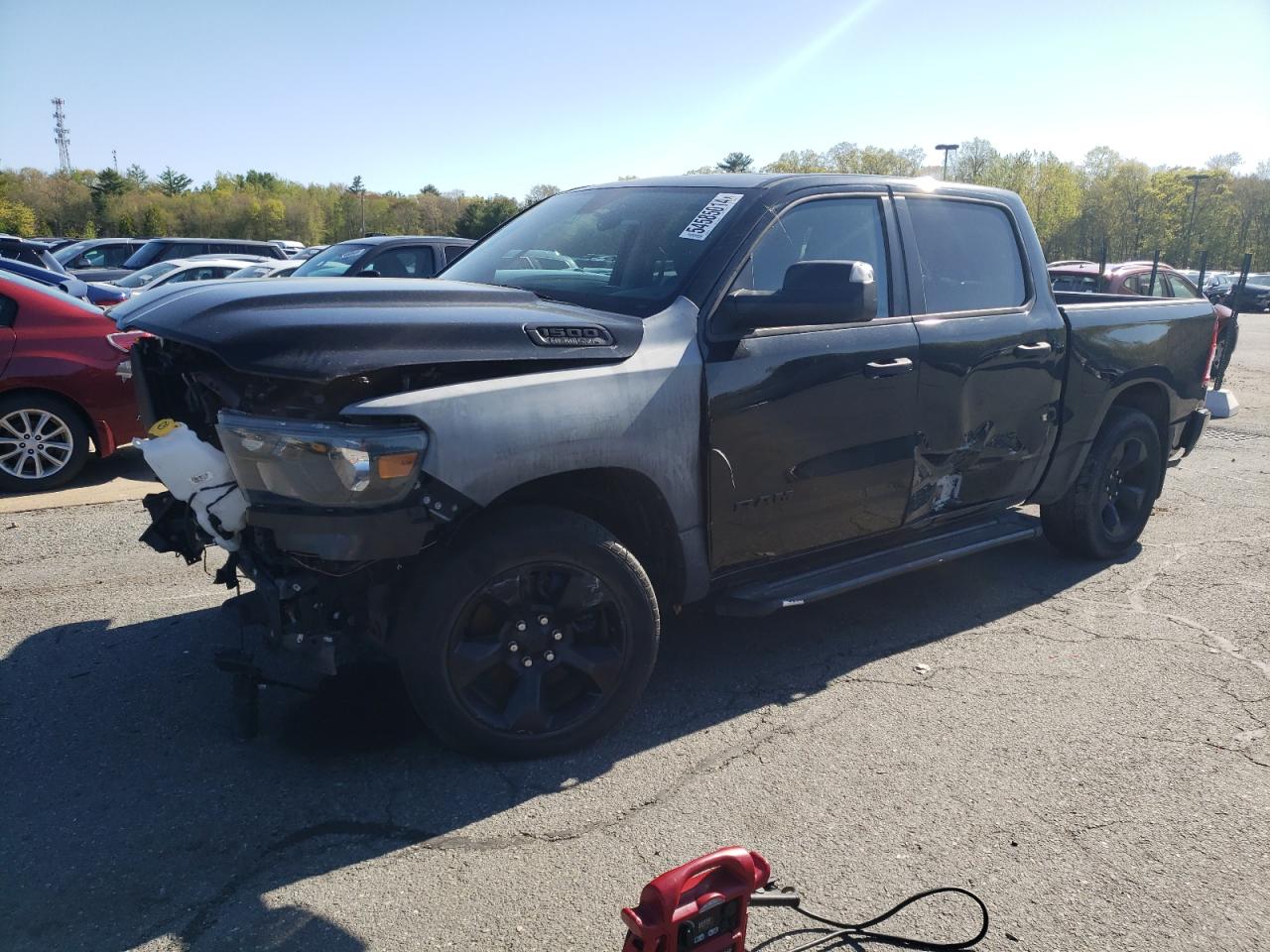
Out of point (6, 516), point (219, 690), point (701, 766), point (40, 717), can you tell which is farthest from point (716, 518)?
point (6, 516)

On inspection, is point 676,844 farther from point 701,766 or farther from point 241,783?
point 241,783

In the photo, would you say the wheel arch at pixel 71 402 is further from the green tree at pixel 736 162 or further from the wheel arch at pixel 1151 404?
the green tree at pixel 736 162

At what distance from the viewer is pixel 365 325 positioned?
112 inches

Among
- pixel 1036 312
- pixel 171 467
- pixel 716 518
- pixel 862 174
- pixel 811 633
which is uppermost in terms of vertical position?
pixel 862 174

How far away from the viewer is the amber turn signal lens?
277cm

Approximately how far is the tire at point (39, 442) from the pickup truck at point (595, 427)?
390 centimetres

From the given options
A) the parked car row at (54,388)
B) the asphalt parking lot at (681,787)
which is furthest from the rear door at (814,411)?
the parked car row at (54,388)

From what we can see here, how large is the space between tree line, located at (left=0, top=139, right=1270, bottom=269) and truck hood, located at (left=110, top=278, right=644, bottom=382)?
45.7 metres

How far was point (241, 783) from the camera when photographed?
315 centimetres

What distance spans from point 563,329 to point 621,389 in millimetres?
275

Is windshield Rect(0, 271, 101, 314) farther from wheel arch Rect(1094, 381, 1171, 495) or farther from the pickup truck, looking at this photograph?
wheel arch Rect(1094, 381, 1171, 495)

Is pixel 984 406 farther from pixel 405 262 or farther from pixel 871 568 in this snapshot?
pixel 405 262

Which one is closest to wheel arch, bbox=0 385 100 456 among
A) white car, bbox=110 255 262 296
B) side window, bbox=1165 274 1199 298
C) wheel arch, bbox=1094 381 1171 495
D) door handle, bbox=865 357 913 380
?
door handle, bbox=865 357 913 380

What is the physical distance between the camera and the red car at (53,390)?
6652 millimetres
